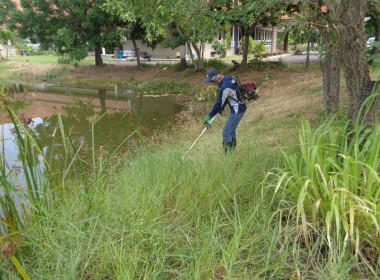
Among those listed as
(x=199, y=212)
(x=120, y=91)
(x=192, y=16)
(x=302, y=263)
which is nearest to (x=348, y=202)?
(x=302, y=263)

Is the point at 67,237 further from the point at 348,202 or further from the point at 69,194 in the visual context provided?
the point at 348,202

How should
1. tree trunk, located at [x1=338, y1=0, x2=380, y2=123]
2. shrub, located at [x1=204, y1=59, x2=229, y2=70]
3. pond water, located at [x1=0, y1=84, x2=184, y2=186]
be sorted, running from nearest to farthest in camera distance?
tree trunk, located at [x1=338, y1=0, x2=380, y2=123], pond water, located at [x1=0, y1=84, x2=184, y2=186], shrub, located at [x1=204, y1=59, x2=229, y2=70]

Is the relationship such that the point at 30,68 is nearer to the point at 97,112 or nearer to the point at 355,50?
the point at 97,112

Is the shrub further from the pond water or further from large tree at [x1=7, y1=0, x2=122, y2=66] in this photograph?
large tree at [x1=7, y1=0, x2=122, y2=66]

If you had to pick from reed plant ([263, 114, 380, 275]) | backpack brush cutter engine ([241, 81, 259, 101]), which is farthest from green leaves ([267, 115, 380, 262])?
backpack brush cutter engine ([241, 81, 259, 101])

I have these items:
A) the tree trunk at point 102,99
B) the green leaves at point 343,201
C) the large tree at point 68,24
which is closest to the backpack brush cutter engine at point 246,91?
the green leaves at point 343,201

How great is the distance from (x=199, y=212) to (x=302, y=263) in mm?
766

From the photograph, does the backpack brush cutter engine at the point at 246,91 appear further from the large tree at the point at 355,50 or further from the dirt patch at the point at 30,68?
the dirt patch at the point at 30,68

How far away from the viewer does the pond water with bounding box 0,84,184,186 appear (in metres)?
7.41

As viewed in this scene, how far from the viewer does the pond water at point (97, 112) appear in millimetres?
7406

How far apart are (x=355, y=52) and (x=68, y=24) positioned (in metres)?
17.2

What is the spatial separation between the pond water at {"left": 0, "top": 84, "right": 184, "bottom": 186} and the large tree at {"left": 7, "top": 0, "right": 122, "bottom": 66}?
2553mm

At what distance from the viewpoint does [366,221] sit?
73.2 inches

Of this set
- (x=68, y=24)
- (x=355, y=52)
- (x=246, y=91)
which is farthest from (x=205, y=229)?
(x=68, y=24)
